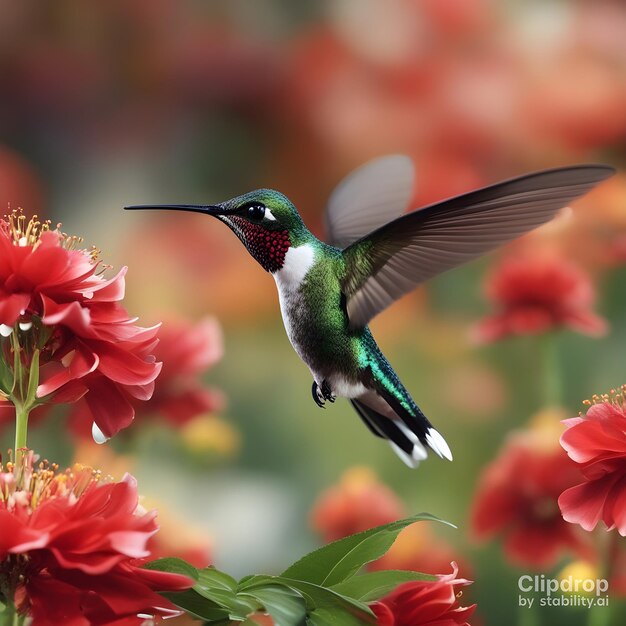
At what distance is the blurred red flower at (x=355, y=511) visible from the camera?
83 cm

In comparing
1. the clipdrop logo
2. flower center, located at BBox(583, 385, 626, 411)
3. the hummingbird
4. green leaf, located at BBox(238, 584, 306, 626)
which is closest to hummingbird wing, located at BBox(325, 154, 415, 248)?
the hummingbird

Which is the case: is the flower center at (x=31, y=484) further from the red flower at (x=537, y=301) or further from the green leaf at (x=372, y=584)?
the red flower at (x=537, y=301)

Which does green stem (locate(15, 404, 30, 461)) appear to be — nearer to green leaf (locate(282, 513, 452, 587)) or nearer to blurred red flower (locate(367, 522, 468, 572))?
green leaf (locate(282, 513, 452, 587))

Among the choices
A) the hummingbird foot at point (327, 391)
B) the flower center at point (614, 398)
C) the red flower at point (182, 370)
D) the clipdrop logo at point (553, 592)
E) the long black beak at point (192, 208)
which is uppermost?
the long black beak at point (192, 208)

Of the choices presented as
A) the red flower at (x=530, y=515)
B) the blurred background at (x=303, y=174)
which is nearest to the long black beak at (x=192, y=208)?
the red flower at (x=530, y=515)

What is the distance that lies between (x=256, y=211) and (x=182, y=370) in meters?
0.29

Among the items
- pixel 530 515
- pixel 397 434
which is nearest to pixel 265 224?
pixel 397 434

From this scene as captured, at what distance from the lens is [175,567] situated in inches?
9.5

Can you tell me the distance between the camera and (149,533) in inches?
8.4

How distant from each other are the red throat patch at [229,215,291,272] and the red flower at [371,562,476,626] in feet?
0.66

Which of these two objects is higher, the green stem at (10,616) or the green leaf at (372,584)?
the green leaf at (372,584)

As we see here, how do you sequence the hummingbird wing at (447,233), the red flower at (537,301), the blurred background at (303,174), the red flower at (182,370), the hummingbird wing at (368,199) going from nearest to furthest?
the hummingbird wing at (447,233) → the hummingbird wing at (368,199) → the red flower at (182,370) → the red flower at (537,301) → the blurred background at (303,174)

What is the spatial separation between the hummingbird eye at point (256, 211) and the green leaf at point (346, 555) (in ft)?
0.58

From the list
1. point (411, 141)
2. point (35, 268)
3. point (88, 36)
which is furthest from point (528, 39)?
point (35, 268)
